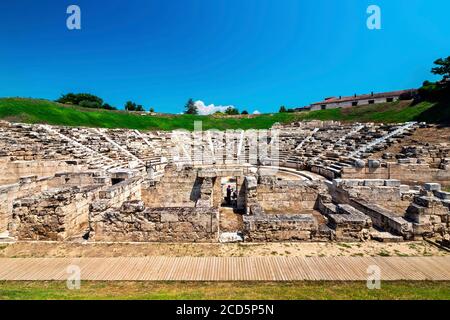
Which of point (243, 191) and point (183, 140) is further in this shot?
point (183, 140)

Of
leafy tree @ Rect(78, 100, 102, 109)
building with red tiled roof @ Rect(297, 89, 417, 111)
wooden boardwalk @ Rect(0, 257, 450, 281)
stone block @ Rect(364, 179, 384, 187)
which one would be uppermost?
building with red tiled roof @ Rect(297, 89, 417, 111)

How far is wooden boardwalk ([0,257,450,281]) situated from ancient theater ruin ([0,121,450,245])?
1195 millimetres

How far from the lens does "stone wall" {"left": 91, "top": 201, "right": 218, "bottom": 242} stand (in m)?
7.40

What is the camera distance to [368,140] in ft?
76.4

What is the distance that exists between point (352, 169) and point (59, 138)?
24.4 m

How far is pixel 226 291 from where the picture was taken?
4.69 meters

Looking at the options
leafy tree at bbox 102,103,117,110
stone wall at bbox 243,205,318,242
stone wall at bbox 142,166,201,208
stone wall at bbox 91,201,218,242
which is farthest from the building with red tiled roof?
stone wall at bbox 91,201,218,242

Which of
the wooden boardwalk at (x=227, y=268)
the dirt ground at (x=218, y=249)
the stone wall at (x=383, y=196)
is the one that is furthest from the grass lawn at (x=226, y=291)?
the stone wall at (x=383, y=196)

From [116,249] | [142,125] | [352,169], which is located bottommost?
[116,249]

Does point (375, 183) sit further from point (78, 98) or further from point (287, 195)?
point (78, 98)

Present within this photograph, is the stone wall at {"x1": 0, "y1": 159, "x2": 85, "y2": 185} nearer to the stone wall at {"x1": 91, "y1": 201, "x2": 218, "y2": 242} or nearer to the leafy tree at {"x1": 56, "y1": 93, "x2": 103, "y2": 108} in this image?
the stone wall at {"x1": 91, "y1": 201, "x2": 218, "y2": 242}

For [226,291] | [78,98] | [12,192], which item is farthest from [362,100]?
[78,98]
